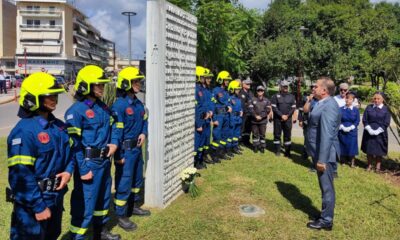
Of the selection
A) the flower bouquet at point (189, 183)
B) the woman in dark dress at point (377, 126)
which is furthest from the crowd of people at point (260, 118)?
the flower bouquet at point (189, 183)

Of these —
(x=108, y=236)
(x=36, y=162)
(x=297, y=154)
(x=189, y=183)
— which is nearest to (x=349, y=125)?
(x=297, y=154)

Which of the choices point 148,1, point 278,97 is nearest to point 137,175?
point 148,1

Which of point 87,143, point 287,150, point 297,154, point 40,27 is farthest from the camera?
point 40,27

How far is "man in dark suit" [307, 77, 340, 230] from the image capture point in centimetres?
529

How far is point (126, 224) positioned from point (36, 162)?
230cm

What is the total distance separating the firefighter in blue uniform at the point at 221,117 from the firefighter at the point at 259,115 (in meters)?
1.12

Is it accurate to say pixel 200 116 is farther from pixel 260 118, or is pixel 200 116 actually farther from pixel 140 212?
pixel 140 212

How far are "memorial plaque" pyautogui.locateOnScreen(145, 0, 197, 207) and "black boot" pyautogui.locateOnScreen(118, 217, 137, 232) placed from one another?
0.83 m

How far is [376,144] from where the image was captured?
8.81 metres

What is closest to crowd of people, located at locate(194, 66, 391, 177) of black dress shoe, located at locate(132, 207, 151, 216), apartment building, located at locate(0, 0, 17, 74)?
black dress shoe, located at locate(132, 207, 151, 216)

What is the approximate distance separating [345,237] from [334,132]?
1.49 meters

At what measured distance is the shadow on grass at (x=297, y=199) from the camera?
6.30 meters

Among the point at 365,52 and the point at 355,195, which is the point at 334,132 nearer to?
the point at 355,195

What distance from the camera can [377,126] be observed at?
344 inches
